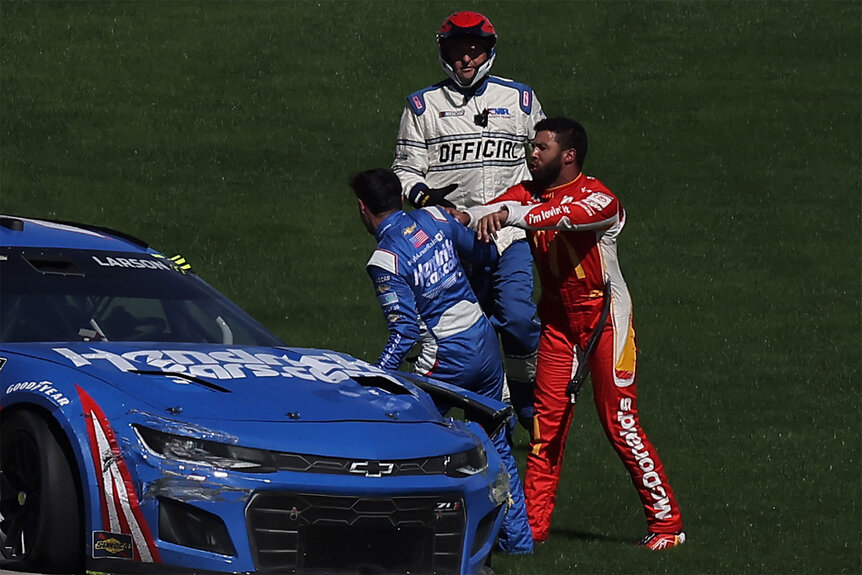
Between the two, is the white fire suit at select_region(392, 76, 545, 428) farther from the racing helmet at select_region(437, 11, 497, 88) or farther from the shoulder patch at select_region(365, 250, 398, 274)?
the shoulder patch at select_region(365, 250, 398, 274)

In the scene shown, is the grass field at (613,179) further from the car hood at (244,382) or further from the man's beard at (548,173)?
the man's beard at (548,173)

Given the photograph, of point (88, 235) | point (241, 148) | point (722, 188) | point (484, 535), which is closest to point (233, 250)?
point (241, 148)

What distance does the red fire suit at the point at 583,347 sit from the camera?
7.19 meters

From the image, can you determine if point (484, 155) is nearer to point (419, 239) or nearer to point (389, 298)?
point (419, 239)

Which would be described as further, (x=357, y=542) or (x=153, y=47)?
(x=153, y=47)

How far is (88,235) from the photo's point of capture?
6.92 metres

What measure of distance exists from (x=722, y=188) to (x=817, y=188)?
3.78 ft

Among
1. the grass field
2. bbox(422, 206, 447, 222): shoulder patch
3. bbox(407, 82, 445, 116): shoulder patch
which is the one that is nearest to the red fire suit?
bbox(422, 206, 447, 222): shoulder patch

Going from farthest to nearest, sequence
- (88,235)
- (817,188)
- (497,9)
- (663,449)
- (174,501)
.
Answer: (497,9) → (817,188) → (663,449) → (88,235) → (174,501)

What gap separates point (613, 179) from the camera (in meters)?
A: 18.7

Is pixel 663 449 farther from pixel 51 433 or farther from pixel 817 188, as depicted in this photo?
pixel 817 188

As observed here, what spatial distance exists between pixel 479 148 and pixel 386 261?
7.01ft

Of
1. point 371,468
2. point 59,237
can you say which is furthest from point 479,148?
point 371,468

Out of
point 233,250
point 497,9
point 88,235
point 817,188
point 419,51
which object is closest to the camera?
point 88,235
